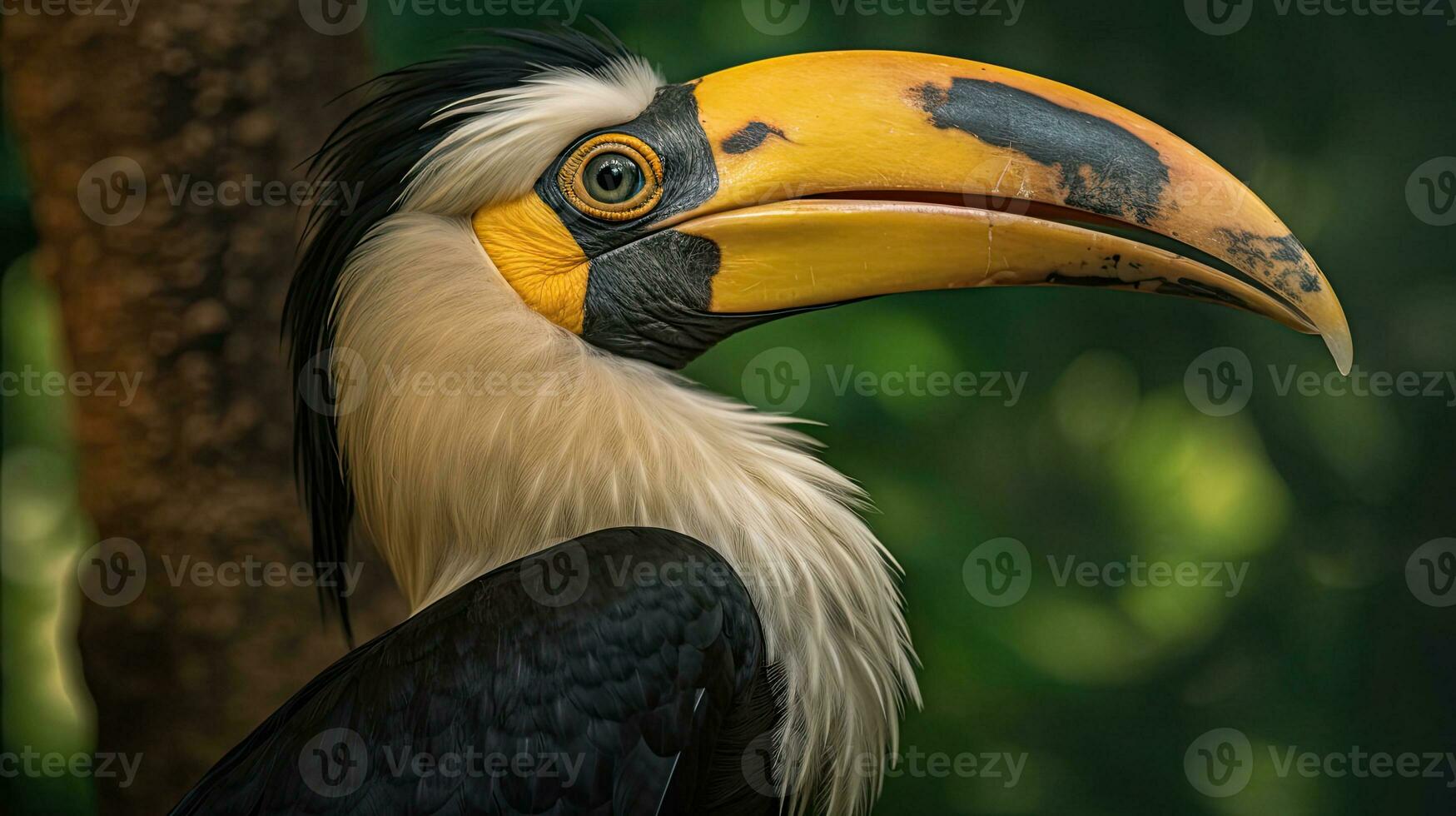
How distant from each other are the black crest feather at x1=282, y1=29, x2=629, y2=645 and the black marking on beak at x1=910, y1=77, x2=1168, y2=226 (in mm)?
477

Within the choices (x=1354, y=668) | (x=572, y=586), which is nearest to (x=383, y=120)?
(x=572, y=586)

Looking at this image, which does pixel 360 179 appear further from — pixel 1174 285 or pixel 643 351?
pixel 1174 285

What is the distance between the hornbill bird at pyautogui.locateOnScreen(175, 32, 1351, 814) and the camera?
3.98 ft

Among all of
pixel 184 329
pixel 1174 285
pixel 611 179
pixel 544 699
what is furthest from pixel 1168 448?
pixel 184 329

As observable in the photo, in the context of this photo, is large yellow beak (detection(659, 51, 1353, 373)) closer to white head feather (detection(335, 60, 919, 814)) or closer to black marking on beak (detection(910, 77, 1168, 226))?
black marking on beak (detection(910, 77, 1168, 226))

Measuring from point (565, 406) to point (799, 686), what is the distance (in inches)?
18.2

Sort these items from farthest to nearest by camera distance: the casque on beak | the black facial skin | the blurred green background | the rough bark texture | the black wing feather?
the blurred green background, the rough bark texture, the black facial skin, the casque on beak, the black wing feather

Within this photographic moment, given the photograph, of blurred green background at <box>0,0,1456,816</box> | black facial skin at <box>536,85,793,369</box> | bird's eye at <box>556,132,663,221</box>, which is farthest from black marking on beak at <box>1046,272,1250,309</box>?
blurred green background at <box>0,0,1456,816</box>

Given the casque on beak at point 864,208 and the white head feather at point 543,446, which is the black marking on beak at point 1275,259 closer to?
the casque on beak at point 864,208

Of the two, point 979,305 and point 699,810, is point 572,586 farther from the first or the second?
point 979,305

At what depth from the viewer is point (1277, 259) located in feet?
4.13

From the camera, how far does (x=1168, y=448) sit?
7.25 ft

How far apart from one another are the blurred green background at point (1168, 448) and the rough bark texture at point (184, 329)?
369mm

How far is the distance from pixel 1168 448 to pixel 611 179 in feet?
4.53
